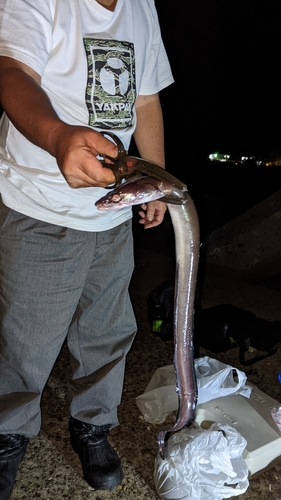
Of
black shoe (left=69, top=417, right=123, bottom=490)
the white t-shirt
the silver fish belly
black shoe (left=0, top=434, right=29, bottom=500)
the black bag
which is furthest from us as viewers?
the black bag

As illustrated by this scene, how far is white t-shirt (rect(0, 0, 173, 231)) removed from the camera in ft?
4.84

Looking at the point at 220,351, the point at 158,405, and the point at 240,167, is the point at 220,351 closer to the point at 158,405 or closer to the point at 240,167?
the point at 158,405

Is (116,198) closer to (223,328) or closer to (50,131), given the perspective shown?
(50,131)

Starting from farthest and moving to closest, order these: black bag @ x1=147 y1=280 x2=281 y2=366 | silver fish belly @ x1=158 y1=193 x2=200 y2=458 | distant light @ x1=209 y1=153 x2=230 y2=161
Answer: distant light @ x1=209 y1=153 x2=230 y2=161
black bag @ x1=147 y1=280 x2=281 y2=366
silver fish belly @ x1=158 y1=193 x2=200 y2=458

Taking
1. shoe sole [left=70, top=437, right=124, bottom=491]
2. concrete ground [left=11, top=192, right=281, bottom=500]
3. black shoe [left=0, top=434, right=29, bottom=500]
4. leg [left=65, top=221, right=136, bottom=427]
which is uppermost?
leg [left=65, top=221, right=136, bottom=427]

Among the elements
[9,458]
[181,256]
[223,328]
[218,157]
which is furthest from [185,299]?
[218,157]

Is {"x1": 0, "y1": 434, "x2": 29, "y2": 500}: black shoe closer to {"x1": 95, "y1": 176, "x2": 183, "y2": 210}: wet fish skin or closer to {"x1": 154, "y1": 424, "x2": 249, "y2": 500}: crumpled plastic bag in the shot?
{"x1": 154, "y1": 424, "x2": 249, "y2": 500}: crumpled plastic bag

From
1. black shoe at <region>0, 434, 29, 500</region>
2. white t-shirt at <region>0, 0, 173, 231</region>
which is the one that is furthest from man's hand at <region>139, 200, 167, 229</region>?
black shoe at <region>0, 434, 29, 500</region>

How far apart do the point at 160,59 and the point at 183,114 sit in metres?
8.14

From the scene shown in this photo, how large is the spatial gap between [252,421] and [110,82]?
1831 millimetres

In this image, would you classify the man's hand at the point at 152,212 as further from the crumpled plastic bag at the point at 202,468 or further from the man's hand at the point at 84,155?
the crumpled plastic bag at the point at 202,468

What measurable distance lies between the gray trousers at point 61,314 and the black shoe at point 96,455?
0.07m

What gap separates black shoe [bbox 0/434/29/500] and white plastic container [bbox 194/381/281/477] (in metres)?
0.94

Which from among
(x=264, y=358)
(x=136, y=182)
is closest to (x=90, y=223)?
(x=136, y=182)
